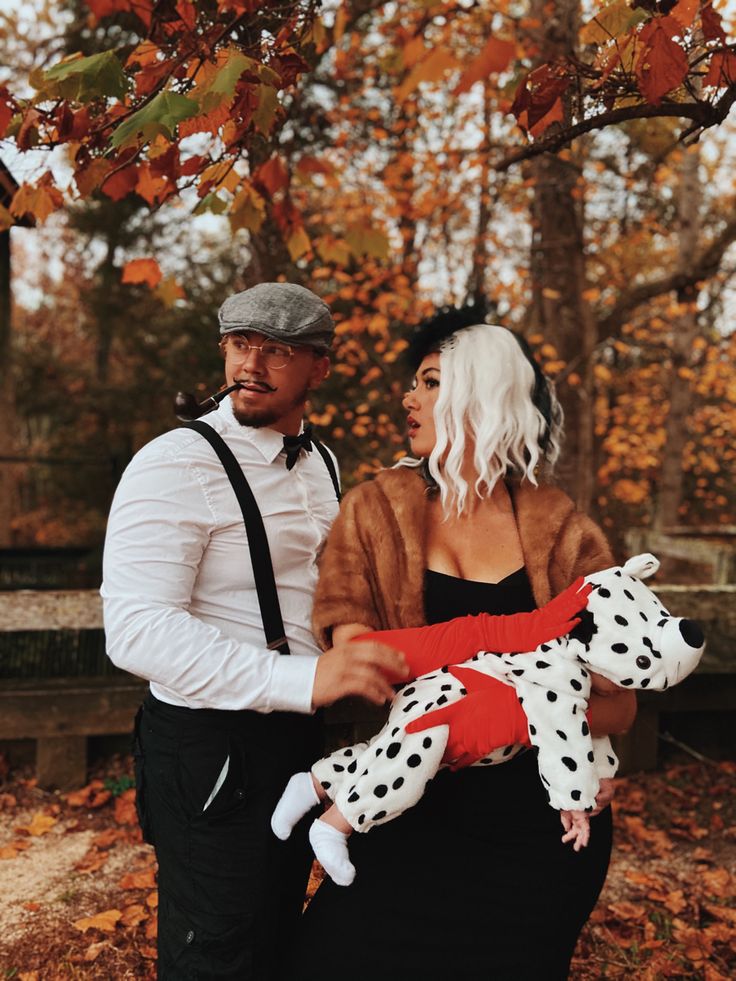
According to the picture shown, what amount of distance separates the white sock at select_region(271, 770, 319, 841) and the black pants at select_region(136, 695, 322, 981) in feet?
0.19

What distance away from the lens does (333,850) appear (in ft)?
6.19

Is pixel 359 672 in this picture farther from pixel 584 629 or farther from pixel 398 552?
pixel 584 629

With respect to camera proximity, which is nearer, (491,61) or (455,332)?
(491,61)

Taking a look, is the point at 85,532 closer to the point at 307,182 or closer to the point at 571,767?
the point at 307,182

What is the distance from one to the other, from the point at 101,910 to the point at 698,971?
259 cm

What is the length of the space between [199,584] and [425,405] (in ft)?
2.71

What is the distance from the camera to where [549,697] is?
187cm

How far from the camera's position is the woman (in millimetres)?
1987

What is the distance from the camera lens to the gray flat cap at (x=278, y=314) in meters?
2.28

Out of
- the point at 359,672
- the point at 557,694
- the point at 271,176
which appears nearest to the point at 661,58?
the point at 557,694

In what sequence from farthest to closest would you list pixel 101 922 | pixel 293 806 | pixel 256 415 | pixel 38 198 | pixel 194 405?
pixel 101 922 → pixel 38 198 → pixel 194 405 → pixel 256 415 → pixel 293 806

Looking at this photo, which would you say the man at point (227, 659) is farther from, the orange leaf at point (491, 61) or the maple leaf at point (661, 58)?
the maple leaf at point (661, 58)

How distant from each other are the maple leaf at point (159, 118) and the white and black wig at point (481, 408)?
881 mm

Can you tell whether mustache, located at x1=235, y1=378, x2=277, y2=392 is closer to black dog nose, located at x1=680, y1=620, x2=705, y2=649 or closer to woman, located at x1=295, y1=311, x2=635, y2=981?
woman, located at x1=295, y1=311, x2=635, y2=981
